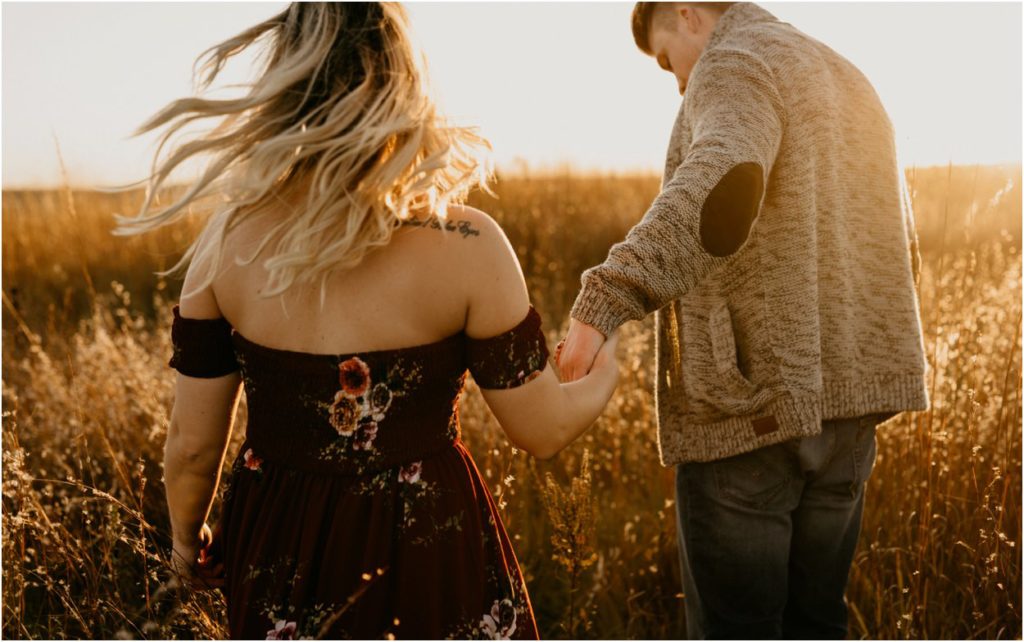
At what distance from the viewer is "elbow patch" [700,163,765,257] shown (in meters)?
1.62

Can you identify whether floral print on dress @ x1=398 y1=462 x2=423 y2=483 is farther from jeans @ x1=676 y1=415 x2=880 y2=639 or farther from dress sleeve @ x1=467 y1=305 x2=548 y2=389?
jeans @ x1=676 y1=415 x2=880 y2=639

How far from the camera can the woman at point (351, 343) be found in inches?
53.7

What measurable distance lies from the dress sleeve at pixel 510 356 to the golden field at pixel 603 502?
65 centimetres

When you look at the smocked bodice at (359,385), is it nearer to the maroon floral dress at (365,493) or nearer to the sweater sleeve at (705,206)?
the maroon floral dress at (365,493)

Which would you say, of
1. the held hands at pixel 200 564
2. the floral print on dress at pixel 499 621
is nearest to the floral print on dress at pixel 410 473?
the floral print on dress at pixel 499 621

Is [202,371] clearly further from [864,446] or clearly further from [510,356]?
[864,446]

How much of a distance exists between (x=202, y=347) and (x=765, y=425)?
4.00 feet

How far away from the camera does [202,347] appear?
60.4 inches

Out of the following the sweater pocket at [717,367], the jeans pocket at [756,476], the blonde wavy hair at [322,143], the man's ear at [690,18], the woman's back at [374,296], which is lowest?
the jeans pocket at [756,476]

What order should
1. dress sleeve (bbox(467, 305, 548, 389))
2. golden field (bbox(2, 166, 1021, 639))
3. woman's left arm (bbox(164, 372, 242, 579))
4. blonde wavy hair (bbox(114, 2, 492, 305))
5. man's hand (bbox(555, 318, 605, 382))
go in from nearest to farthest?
blonde wavy hair (bbox(114, 2, 492, 305))
dress sleeve (bbox(467, 305, 548, 389))
woman's left arm (bbox(164, 372, 242, 579))
man's hand (bbox(555, 318, 605, 382))
golden field (bbox(2, 166, 1021, 639))

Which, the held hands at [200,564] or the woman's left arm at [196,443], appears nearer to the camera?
the woman's left arm at [196,443]

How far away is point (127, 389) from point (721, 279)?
2.94m

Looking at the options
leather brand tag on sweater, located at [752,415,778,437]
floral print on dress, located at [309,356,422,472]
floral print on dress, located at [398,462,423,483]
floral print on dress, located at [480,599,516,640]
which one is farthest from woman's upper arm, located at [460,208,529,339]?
leather brand tag on sweater, located at [752,415,778,437]

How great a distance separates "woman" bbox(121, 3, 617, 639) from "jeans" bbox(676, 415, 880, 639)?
0.48m
